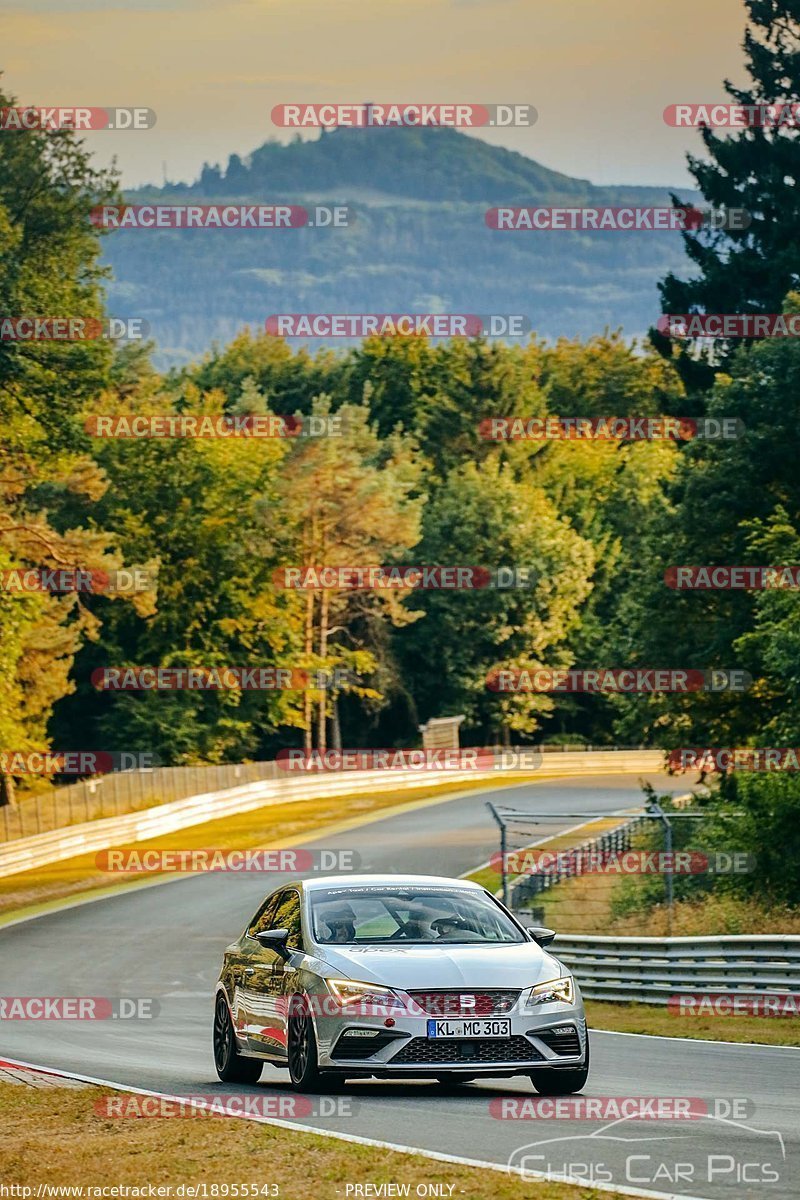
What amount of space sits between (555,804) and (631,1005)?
1423 inches

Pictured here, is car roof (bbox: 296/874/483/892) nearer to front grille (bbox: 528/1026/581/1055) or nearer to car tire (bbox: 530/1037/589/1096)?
car tire (bbox: 530/1037/589/1096)

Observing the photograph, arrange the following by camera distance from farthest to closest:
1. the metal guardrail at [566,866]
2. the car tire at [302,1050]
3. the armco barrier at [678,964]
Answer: the metal guardrail at [566,866], the armco barrier at [678,964], the car tire at [302,1050]

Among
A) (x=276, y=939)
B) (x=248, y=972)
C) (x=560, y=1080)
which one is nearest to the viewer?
(x=560, y=1080)

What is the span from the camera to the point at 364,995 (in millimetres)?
12133

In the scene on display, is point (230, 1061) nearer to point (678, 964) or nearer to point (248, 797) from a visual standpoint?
point (678, 964)

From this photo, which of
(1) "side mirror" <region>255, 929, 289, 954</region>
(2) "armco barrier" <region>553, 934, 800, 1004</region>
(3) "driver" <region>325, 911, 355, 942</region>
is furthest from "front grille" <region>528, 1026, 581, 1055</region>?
(2) "armco barrier" <region>553, 934, 800, 1004</region>

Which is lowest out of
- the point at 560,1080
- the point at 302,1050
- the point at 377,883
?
the point at 560,1080

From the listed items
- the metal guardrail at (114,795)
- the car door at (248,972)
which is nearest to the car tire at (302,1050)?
the car door at (248,972)

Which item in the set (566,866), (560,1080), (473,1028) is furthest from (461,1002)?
(566,866)

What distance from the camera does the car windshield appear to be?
13.2 metres

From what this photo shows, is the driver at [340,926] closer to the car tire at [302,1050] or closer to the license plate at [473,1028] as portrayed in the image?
the car tire at [302,1050]

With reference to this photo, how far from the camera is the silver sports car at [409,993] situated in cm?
1205

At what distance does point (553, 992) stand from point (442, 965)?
0.73 metres

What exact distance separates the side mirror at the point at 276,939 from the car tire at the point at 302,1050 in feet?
1.77
